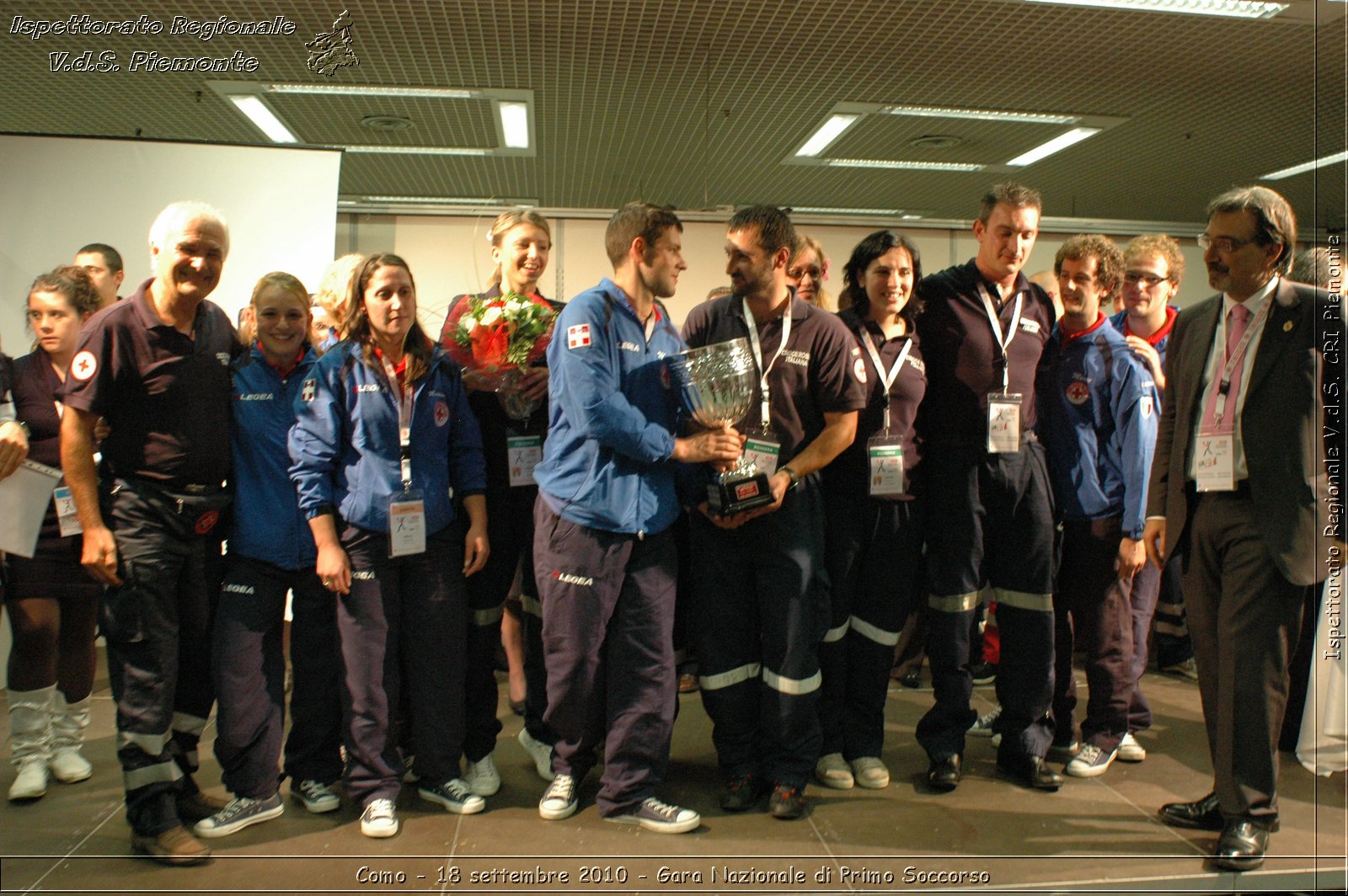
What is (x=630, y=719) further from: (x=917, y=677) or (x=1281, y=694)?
(x=917, y=677)

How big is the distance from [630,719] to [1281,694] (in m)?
1.75

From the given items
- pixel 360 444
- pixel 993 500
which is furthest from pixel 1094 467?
pixel 360 444

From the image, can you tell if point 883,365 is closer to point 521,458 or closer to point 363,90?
point 521,458

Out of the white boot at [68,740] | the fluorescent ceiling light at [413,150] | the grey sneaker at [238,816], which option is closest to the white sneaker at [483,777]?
the grey sneaker at [238,816]

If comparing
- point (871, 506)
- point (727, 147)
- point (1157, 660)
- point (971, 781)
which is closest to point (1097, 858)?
point (971, 781)

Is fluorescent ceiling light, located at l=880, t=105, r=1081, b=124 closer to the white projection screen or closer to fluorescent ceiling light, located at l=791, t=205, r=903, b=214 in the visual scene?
fluorescent ceiling light, located at l=791, t=205, r=903, b=214

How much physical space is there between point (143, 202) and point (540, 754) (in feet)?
11.9

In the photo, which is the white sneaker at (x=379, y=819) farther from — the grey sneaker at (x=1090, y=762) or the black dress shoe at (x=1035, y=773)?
the grey sneaker at (x=1090, y=762)

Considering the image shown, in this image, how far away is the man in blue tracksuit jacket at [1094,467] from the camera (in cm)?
300

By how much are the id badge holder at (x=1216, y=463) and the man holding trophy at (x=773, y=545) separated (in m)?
0.94

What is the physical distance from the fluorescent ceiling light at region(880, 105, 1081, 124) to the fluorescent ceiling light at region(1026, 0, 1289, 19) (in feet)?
5.66

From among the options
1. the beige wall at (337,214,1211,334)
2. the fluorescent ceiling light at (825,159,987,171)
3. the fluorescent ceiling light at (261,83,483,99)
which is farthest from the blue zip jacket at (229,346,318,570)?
the fluorescent ceiling light at (825,159,987,171)

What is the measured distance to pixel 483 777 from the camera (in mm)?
2816

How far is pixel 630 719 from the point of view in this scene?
2590mm
